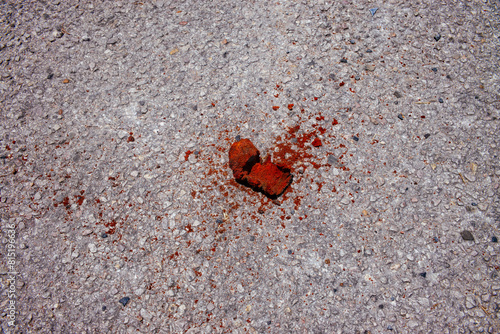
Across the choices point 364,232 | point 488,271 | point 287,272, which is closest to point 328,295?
point 287,272

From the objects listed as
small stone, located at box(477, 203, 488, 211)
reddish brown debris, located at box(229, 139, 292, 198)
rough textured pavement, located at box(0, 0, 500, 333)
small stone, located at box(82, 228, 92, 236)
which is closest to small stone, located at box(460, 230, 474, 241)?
rough textured pavement, located at box(0, 0, 500, 333)

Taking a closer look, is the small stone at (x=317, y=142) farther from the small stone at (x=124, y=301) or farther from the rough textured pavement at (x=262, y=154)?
the small stone at (x=124, y=301)

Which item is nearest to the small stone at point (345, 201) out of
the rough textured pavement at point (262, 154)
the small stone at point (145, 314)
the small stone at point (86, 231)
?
the rough textured pavement at point (262, 154)

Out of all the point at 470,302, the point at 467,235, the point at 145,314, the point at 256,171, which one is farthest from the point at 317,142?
the point at 145,314

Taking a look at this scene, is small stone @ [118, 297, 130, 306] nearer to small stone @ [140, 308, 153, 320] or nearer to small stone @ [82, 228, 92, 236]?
small stone @ [140, 308, 153, 320]

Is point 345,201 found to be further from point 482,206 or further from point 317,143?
point 482,206

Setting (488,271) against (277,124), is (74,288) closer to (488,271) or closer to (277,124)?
(277,124)

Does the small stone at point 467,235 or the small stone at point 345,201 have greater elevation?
the small stone at point 345,201
